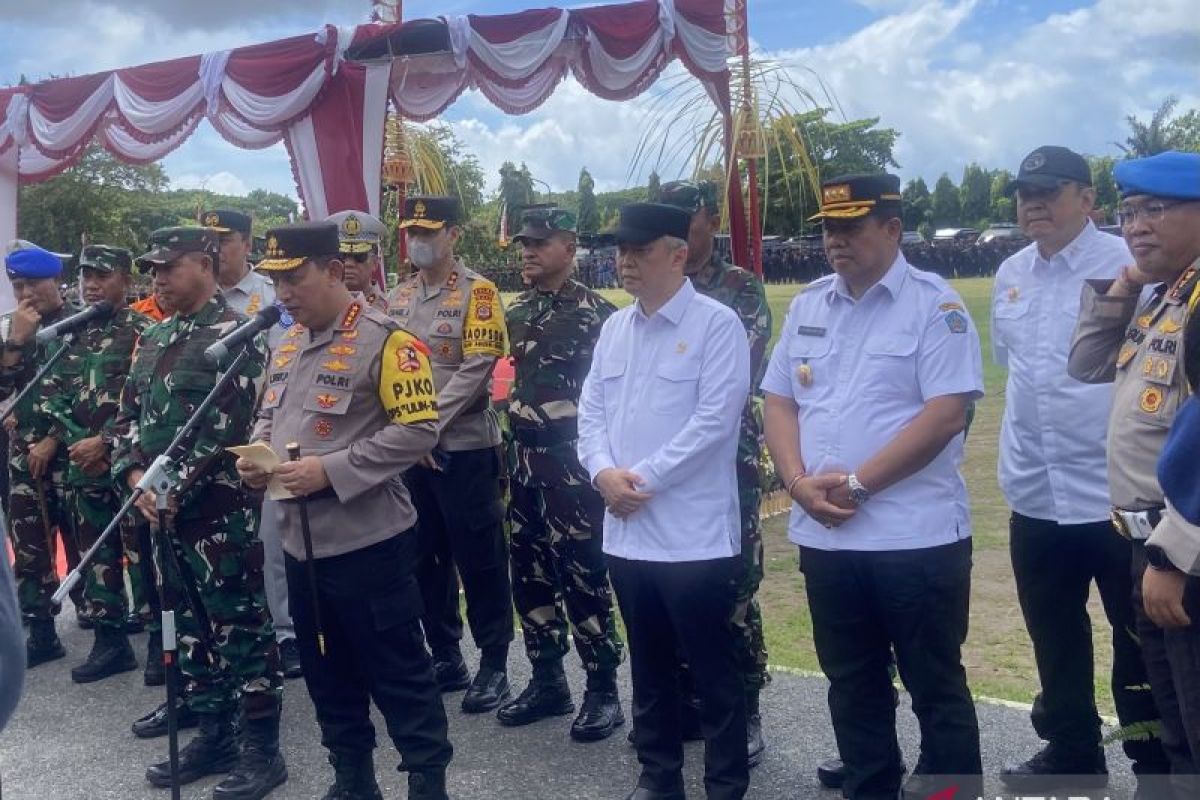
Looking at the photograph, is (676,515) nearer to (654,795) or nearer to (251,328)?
(654,795)

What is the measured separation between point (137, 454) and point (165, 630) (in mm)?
1263

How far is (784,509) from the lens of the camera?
8344mm

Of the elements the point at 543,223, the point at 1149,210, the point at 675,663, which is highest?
the point at 543,223

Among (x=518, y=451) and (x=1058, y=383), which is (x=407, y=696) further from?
(x=1058, y=383)

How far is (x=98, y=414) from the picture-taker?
5070 mm

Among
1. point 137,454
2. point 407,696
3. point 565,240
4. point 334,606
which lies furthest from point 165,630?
point 565,240

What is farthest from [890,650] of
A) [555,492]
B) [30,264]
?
[30,264]

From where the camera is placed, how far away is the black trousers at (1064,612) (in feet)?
11.1

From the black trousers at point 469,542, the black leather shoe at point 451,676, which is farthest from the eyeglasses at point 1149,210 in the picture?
the black leather shoe at point 451,676

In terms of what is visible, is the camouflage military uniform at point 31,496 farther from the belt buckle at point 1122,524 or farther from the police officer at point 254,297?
the belt buckle at point 1122,524

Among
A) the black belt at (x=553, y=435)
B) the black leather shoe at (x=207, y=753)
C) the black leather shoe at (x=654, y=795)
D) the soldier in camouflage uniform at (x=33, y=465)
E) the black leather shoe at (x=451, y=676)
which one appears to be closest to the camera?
the black leather shoe at (x=654, y=795)

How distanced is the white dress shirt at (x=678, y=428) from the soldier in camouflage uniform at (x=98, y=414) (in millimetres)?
2672

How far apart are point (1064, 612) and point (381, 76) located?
6034 millimetres

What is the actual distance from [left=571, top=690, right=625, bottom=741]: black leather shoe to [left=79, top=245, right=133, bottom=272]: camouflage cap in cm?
305
